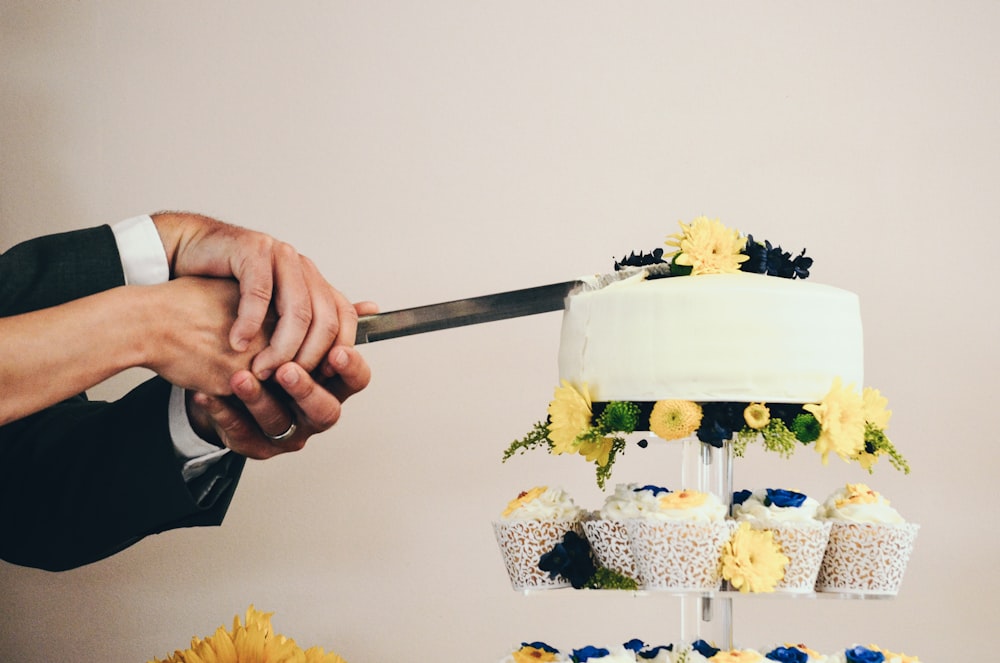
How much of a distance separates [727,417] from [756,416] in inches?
1.4

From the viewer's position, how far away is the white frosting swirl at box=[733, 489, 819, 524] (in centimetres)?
129

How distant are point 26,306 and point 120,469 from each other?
0.28m

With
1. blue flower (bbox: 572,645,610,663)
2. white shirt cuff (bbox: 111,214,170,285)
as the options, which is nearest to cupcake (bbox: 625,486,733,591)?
blue flower (bbox: 572,645,610,663)

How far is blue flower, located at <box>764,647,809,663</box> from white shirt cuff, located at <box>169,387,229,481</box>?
2.65ft

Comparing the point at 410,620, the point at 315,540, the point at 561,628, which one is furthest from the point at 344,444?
the point at 561,628

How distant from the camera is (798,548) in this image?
127cm

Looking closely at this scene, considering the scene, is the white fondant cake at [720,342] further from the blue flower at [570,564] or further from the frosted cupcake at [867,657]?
the frosted cupcake at [867,657]

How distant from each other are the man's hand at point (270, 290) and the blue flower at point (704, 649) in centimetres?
61

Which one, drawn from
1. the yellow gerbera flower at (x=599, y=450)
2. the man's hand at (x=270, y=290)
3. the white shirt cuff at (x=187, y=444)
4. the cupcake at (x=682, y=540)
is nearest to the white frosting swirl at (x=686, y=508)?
the cupcake at (x=682, y=540)

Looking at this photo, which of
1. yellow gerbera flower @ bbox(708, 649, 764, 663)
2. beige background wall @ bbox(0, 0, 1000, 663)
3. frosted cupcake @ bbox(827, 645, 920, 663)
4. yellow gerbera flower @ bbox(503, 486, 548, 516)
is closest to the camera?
yellow gerbera flower @ bbox(708, 649, 764, 663)

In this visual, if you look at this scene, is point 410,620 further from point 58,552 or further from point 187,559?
point 58,552

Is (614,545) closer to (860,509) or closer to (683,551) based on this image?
(683,551)

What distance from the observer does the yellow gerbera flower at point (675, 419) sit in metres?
1.25

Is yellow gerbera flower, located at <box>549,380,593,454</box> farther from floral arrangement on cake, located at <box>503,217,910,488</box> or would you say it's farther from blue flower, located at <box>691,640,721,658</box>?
blue flower, located at <box>691,640,721,658</box>
